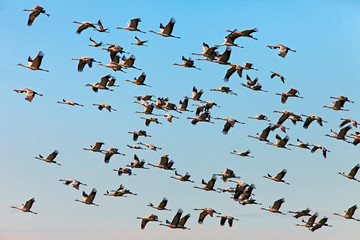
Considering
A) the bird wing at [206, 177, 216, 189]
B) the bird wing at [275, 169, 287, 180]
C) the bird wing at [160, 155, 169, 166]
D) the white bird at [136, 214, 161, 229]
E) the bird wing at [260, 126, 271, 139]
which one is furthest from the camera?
the bird wing at [160, 155, 169, 166]

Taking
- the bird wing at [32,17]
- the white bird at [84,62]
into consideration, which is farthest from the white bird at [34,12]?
the white bird at [84,62]

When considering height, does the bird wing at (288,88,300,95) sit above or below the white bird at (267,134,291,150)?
above

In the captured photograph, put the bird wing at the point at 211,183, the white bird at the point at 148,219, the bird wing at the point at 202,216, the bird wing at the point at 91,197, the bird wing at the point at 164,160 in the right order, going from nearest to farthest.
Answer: the bird wing at the point at 202,216 → the bird wing at the point at 91,197 → the bird wing at the point at 211,183 → the white bird at the point at 148,219 → the bird wing at the point at 164,160

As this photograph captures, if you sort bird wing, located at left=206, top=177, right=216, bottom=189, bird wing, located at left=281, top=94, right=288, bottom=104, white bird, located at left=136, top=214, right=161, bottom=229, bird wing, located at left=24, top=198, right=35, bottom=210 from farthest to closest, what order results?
white bird, located at left=136, top=214, right=161, bottom=229 → bird wing, located at left=206, top=177, right=216, bottom=189 → bird wing, located at left=24, top=198, right=35, bottom=210 → bird wing, located at left=281, top=94, right=288, bottom=104

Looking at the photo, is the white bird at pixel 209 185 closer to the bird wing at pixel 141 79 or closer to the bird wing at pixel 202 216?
the bird wing at pixel 202 216

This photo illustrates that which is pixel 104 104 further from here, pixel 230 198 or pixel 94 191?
pixel 230 198

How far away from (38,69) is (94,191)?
390 inches

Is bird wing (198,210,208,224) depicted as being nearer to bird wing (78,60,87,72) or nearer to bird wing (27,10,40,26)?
bird wing (78,60,87,72)

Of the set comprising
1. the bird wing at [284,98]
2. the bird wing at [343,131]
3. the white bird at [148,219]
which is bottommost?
the white bird at [148,219]

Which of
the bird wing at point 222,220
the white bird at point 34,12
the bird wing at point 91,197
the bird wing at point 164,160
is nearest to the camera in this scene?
the white bird at point 34,12

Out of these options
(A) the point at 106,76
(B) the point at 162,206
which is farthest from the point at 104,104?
(B) the point at 162,206

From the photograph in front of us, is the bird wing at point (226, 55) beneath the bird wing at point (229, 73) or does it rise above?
above

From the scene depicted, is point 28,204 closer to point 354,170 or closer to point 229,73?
point 229,73

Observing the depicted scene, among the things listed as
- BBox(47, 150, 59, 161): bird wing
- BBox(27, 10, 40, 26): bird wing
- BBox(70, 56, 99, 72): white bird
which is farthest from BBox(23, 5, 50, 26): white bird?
BBox(47, 150, 59, 161): bird wing
